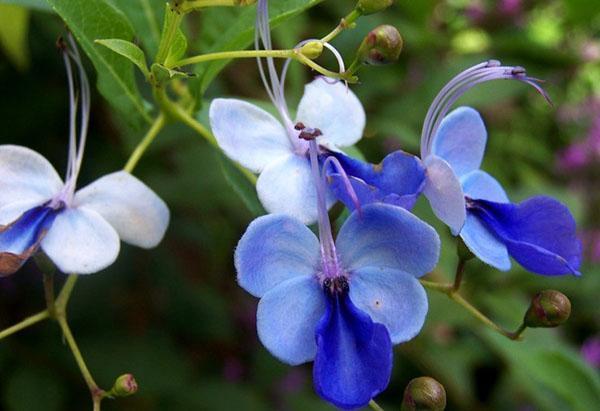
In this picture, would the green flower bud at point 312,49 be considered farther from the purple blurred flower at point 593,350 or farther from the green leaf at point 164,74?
the purple blurred flower at point 593,350

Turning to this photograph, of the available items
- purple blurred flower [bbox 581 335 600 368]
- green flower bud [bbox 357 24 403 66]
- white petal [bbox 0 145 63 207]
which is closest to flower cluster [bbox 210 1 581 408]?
green flower bud [bbox 357 24 403 66]

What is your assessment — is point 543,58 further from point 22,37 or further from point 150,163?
point 22,37

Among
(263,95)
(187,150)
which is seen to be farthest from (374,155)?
(187,150)

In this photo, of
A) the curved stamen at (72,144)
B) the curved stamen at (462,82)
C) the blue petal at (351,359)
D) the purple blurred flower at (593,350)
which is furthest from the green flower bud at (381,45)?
the purple blurred flower at (593,350)

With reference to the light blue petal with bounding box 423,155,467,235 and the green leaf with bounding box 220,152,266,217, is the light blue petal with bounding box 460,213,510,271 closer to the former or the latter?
the light blue petal with bounding box 423,155,467,235

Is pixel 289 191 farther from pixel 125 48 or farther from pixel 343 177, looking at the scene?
pixel 125 48
